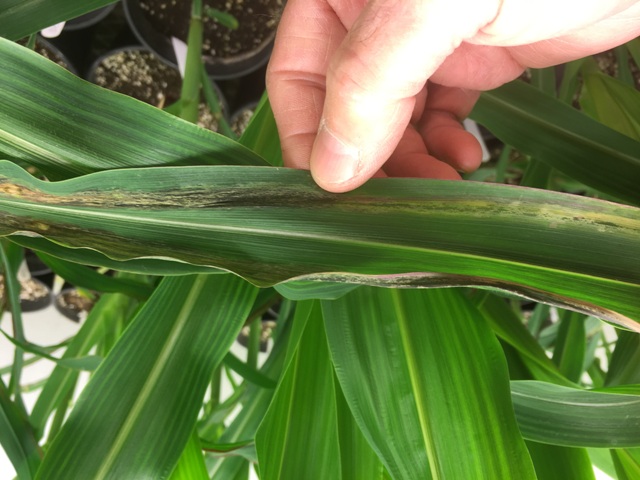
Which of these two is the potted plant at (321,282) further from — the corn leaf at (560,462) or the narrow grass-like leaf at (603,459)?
the narrow grass-like leaf at (603,459)

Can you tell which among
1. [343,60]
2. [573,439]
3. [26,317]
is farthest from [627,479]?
[26,317]

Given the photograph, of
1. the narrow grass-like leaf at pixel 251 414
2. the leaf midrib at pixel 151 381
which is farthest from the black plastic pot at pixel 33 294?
the leaf midrib at pixel 151 381

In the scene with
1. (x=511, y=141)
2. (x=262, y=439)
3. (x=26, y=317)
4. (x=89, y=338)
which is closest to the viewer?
(x=262, y=439)

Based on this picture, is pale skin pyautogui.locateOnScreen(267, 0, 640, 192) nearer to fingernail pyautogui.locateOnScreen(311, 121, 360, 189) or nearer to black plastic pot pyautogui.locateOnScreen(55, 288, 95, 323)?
fingernail pyautogui.locateOnScreen(311, 121, 360, 189)

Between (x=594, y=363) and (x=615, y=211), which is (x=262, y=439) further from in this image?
(x=594, y=363)

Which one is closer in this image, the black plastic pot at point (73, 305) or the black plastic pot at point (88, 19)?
the black plastic pot at point (88, 19)
